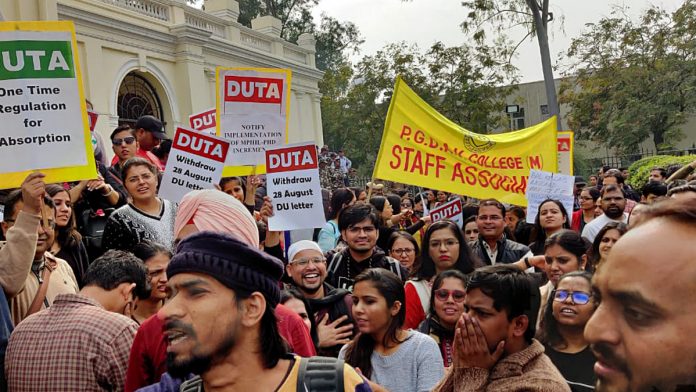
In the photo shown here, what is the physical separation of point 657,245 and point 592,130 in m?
34.3

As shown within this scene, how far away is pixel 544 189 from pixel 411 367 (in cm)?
451

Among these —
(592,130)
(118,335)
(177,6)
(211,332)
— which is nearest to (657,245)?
(211,332)

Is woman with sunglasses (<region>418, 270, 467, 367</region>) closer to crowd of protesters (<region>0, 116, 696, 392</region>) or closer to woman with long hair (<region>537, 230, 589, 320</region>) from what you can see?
crowd of protesters (<region>0, 116, 696, 392</region>)

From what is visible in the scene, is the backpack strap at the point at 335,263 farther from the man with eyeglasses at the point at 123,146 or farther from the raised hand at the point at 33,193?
the man with eyeglasses at the point at 123,146

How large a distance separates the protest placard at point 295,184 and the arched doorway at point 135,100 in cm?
1180

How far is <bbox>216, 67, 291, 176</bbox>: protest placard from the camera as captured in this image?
6.23 metres

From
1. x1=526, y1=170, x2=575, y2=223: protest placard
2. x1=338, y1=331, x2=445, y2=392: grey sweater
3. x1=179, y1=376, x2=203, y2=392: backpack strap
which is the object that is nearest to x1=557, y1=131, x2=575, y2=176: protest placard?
x1=526, y1=170, x2=575, y2=223: protest placard

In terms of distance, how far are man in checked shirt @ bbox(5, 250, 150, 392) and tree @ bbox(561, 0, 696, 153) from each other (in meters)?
29.7

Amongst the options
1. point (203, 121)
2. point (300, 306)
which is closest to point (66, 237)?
point (300, 306)

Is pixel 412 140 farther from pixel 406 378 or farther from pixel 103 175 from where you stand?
pixel 406 378

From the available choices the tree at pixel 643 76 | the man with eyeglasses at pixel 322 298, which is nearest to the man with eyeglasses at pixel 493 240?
the man with eyeglasses at pixel 322 298

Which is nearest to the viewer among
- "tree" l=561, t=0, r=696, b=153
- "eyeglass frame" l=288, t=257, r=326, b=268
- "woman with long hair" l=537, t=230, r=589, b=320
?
"woman with long hair" l=537, t=230, r=589, b=320

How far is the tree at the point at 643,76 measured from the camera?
28.9 m

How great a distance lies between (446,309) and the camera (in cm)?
416
